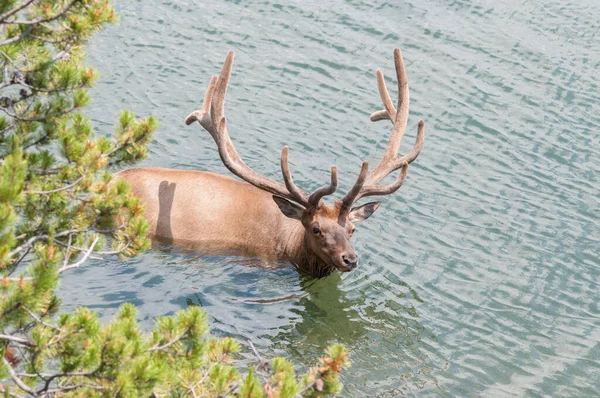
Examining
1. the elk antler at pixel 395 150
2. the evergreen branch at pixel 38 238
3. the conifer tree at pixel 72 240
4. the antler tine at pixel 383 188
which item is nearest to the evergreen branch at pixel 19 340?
the conifer tree at pixel 72 240

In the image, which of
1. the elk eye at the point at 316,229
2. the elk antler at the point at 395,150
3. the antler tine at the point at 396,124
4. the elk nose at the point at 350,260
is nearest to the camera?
the elk nose at the point at 350,260

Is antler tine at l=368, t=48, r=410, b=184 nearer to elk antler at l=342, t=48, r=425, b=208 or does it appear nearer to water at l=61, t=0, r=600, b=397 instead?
elk antler at l=342, t=48, r=425, b=208

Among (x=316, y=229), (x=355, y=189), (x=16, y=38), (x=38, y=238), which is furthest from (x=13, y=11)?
(x=316, y=229)

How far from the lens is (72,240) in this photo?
5293 millimetres

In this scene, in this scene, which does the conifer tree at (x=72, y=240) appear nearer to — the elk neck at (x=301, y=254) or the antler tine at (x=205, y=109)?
the elk neck at (x=301, y=254)

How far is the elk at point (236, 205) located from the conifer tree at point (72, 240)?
3914 mm

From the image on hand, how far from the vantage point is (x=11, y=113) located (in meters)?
5.17

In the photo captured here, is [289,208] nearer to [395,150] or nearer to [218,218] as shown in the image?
[218,218]

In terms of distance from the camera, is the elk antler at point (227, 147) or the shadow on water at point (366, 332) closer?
the shadow on water at point (366, 332)

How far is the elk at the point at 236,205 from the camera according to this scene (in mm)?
9266

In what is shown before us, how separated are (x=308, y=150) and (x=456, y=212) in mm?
2176

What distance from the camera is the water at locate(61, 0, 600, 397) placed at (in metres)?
8.40

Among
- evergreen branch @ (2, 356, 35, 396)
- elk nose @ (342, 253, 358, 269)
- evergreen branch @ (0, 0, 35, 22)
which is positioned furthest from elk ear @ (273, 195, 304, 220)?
evergreen branch @ (2, 356, 35, 396)

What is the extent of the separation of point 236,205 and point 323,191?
1.24 meters
